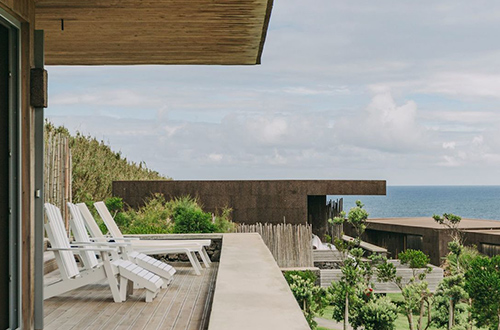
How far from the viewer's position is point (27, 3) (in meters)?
4.57

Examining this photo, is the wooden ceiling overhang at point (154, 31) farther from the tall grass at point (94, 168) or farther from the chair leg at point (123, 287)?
the tall grass at point (94, 168)

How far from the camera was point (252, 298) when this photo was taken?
4.38 m

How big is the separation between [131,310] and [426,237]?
18.0 meters

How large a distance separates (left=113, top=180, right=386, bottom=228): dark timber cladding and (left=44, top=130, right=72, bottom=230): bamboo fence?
6294 millimetres

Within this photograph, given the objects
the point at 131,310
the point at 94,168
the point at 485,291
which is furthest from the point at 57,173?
the point at 94,168

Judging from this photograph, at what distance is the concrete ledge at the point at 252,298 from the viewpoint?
362cm

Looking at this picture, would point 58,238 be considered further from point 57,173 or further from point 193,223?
point 193,223

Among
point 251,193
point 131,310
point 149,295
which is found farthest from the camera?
point 251,193

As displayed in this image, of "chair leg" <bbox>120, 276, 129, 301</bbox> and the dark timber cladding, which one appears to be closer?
"chair leg" <bbox>120, 276, 129, 301</bbox>

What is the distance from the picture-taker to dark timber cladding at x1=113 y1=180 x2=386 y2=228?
1588cm

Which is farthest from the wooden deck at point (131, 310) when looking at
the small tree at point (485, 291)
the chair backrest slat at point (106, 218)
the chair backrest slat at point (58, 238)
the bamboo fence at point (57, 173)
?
the small tree at point (485, 291)

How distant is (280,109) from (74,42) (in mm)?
57033

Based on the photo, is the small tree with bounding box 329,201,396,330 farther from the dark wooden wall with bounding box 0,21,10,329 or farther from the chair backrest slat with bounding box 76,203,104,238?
the dark wooden wall with bounding box 0,21,10,329

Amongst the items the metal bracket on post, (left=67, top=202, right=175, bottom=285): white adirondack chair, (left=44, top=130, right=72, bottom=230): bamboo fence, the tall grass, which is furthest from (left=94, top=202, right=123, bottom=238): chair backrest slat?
the tall grass
